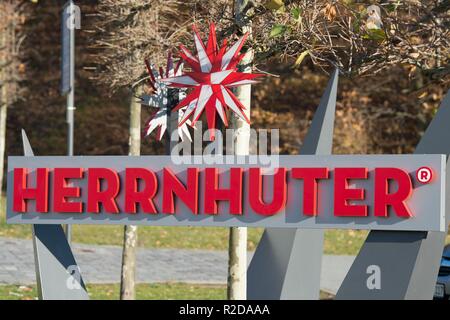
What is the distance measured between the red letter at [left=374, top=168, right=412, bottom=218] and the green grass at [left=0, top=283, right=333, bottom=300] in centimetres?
777

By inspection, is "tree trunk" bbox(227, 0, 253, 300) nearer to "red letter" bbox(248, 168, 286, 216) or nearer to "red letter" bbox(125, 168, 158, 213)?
"red letter" bbox(125, 168, 158, 213)

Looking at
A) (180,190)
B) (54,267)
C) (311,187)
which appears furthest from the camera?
(54,267)

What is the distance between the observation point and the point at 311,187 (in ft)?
30.2

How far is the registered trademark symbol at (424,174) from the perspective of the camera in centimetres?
879

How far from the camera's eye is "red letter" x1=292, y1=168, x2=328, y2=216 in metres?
9.20

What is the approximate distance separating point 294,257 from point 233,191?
1.23 metres

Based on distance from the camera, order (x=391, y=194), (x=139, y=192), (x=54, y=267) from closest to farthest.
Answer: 1. (x=391, y=194)
2. (x=139, y=192)
3. (x=54, y=267)

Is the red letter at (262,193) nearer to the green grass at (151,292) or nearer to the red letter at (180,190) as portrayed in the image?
the red letter at (180,190)

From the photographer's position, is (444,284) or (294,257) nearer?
(294,257)

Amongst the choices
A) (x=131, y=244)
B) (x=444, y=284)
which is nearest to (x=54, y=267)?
(x=131, y=244)

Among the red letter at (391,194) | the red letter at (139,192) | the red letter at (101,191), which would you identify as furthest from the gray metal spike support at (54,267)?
the red letter at (391,194)

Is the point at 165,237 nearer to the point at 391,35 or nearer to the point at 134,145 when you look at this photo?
the point at 134,145

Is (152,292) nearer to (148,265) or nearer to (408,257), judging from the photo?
(148,265)
